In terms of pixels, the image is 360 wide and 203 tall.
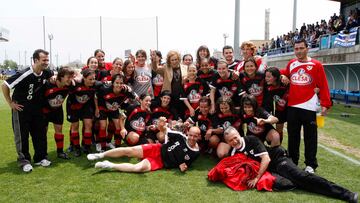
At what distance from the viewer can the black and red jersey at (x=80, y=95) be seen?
518 cm

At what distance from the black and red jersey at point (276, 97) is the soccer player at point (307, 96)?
33 centimetres

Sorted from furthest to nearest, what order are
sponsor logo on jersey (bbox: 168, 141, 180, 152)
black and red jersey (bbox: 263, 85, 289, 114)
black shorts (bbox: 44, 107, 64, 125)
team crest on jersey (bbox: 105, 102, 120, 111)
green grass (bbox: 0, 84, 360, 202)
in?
team crest on jersey (bbox: 105, 102, 120, 111) < black shorts (bbox: 44, 107, 64, 125) < black and red jersey (bbox: 263, 85, 289, 114) < sponsor logo on jersey (bbox: 168, 141, 180, 152) < green grass (bbox: 0, 84, 360, 202)

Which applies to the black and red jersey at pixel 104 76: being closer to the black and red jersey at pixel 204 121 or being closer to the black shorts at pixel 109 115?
the black shorts at pixel 109 115

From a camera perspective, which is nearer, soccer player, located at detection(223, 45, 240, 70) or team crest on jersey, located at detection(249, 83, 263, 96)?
team crest on jersey, located at detection(249, 83, 263, 96)

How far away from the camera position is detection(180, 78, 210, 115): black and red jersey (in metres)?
5.51

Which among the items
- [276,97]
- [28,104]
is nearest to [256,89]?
[276,97]

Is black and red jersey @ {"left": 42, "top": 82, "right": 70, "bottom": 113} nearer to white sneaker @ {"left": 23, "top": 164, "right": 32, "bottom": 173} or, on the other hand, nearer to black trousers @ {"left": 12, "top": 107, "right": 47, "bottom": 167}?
black trousers @ {"left": 12, "top": 107, "right": 47, "bottom": 167}

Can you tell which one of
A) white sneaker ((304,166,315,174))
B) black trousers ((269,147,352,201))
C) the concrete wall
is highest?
the concrete wall

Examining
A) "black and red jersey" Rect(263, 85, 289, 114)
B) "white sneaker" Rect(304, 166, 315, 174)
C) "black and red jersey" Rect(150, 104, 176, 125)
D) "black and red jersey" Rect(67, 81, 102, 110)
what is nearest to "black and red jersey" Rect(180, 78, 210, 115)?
"black and red jersey" Rect(150, 104, 176, 125)

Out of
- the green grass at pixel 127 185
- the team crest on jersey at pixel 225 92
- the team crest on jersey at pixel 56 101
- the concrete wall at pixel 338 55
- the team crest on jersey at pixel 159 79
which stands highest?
the concrete wall at pixel 338 55

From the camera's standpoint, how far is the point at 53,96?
4883 mm

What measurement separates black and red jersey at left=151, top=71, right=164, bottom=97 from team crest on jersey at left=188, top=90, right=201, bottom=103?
0.70 metres

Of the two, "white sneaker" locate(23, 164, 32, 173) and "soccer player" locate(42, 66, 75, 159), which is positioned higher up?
"soccer player" locate(42, 66, 75, 159)

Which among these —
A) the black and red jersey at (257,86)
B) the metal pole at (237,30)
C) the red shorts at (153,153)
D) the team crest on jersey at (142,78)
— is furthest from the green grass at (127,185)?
the metal pole at (237,30)
